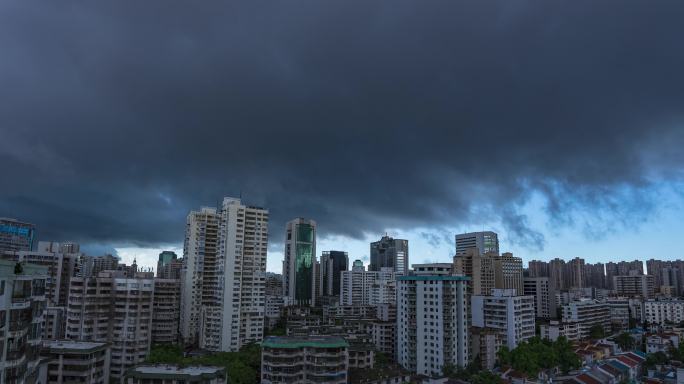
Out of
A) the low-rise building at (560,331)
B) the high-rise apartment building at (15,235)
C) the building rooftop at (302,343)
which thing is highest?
the high-rise apartment building at (15,235)

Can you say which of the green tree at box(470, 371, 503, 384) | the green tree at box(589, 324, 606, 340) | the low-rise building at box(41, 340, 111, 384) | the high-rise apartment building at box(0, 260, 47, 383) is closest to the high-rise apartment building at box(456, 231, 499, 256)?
the green tree at box(589, 324, 606, 340)

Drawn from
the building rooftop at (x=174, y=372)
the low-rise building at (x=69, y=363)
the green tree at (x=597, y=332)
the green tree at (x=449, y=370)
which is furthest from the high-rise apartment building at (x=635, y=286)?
the low-rise building at (x=69, y=363)

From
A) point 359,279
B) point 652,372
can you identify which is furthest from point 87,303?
point 359,279

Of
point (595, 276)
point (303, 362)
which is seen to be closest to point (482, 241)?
point (595, 276)

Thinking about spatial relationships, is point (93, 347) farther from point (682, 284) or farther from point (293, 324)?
point (682, 284)

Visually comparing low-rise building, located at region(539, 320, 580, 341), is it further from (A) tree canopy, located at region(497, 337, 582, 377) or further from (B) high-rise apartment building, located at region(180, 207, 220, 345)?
(B) high-rise apartment building, located at region(180, 207, 220, 345)

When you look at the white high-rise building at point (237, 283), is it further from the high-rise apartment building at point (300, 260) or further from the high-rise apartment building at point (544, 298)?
the high-rise apartment building at point (300, 260)
